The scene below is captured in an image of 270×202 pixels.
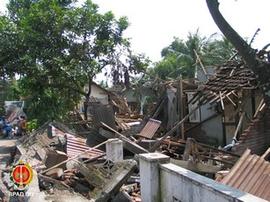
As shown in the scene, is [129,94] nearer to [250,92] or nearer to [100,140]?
[100,140]

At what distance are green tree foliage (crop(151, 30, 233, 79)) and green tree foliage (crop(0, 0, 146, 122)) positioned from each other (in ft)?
54.1

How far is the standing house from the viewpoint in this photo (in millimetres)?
13125

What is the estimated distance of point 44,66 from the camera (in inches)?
816

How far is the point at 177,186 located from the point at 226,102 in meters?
8.79

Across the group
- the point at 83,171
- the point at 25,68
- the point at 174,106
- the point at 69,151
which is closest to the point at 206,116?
the point at 174,106

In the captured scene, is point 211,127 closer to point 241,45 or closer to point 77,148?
point 77,148

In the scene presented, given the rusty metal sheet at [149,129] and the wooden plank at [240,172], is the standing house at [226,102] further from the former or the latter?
the wooden plank at [240,172]

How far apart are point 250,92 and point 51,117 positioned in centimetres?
1259

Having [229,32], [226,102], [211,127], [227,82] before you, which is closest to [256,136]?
[227,82]

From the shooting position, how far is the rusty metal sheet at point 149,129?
16.0m

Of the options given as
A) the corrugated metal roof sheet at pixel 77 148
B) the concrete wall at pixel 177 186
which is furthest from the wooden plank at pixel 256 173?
the corrugated metal roof sheet at pixel 77 148

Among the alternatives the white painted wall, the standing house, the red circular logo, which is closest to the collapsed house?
the red circular logo

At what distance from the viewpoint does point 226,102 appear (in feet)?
49.6

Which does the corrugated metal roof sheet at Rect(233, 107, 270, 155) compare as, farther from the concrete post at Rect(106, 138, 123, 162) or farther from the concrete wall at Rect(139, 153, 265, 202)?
the concrete wall at Rect(139, 153, 265, 202)
